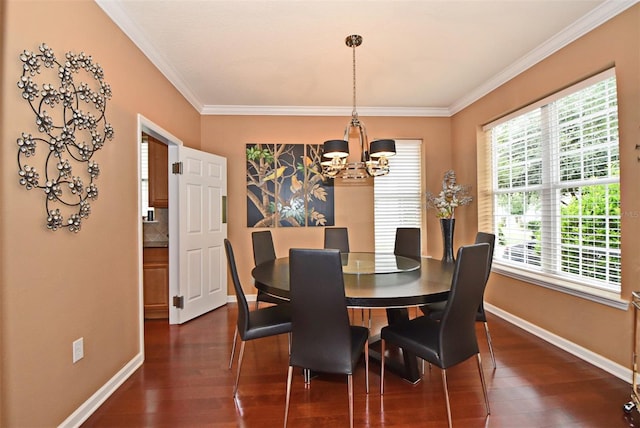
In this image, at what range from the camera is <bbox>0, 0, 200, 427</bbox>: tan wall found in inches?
56.4

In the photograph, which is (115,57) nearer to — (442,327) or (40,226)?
(40,226)

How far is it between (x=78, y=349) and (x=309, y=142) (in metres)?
3.38

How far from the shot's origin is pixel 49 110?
1639 millimetres

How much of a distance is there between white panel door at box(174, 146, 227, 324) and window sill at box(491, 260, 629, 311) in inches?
135

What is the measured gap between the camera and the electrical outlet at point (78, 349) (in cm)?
182

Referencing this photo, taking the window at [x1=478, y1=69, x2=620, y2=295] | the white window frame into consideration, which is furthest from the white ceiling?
the window at [x1=478, y1=69, x2=620, y2=295]

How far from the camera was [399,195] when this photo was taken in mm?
4555

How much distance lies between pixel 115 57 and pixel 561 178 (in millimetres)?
3816

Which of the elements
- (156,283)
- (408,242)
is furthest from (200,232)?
(408,242)

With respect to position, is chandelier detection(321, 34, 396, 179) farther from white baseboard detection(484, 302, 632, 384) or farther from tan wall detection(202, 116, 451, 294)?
white baseboard detection(484, 302, 632, 384)

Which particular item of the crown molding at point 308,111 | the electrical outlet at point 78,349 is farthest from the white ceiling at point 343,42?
the electrical outlet at point 78,349

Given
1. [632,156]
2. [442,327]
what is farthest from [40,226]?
[632,156]

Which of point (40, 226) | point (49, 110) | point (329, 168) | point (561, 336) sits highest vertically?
point (49, 110)

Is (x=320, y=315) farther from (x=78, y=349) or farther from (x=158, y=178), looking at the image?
(x=158, y=178)
